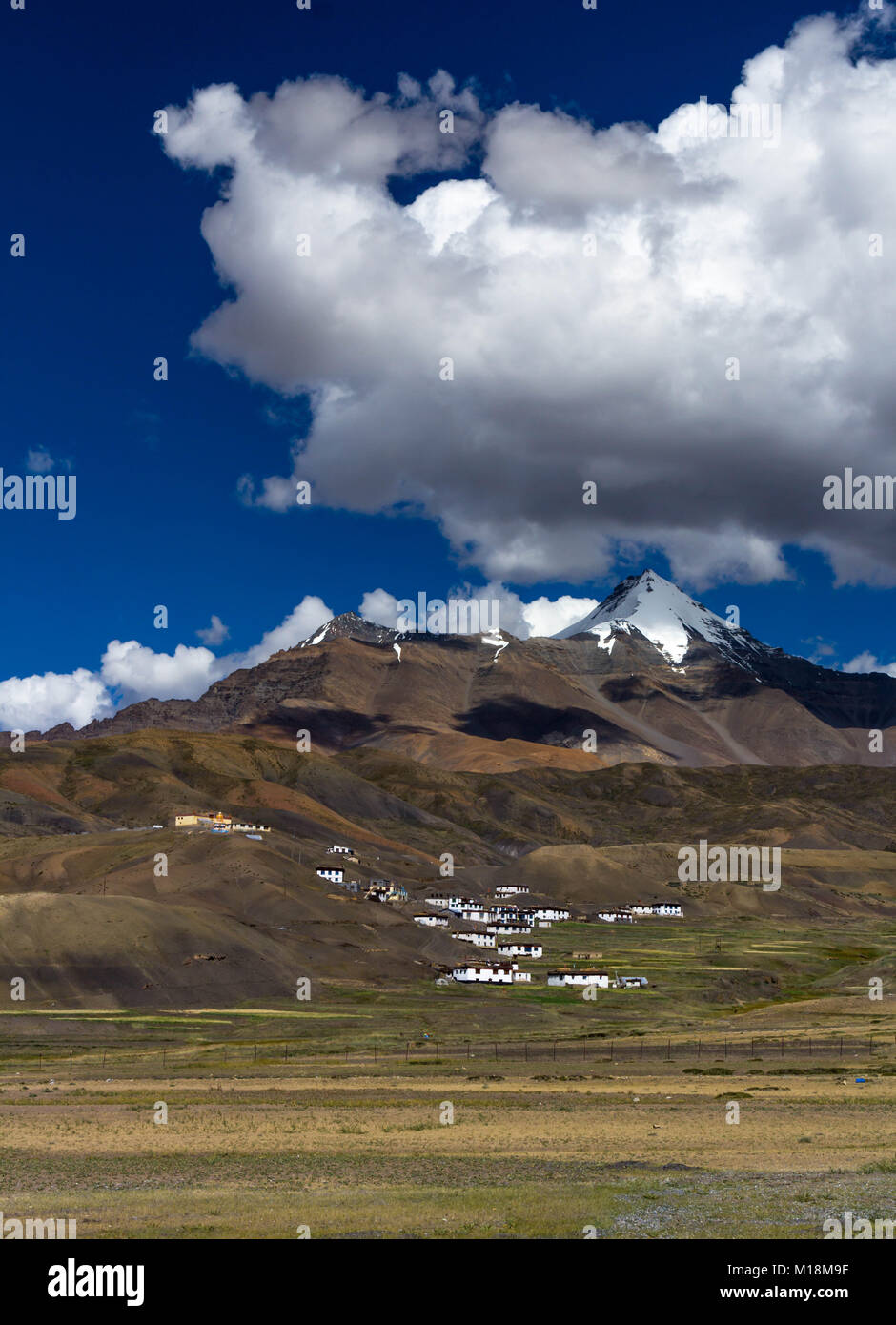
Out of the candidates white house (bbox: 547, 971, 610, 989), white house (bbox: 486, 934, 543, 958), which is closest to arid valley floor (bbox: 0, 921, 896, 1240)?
white house (bbox: 547, 971, 610, 989)

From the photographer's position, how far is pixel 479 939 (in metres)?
178

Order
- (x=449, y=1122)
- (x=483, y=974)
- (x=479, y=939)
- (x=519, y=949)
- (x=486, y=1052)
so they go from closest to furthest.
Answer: (x=449, y=1122)
(x=486, y=1052)
(x=483, y=974)
(x=519, y=949)
(x=479, y=939)

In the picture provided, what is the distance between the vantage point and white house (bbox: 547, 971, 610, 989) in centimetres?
14462

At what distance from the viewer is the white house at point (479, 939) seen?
577 ft

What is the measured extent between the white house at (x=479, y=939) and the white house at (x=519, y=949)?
2.98 feet

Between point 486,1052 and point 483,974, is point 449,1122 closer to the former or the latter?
point 486,1052

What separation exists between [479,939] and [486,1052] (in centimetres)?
8956

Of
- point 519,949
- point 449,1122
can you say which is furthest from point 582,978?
point 449,1122

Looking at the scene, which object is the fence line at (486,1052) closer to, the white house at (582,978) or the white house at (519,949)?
the white house at (582,978)

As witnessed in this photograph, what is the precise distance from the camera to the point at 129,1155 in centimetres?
4378

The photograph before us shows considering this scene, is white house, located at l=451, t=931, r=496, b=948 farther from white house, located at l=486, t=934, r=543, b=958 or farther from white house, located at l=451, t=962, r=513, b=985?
white house, located at l=451, t=962, r=513, b=985

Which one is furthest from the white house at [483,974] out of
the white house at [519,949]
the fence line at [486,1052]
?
the fence line at [486,1052]
